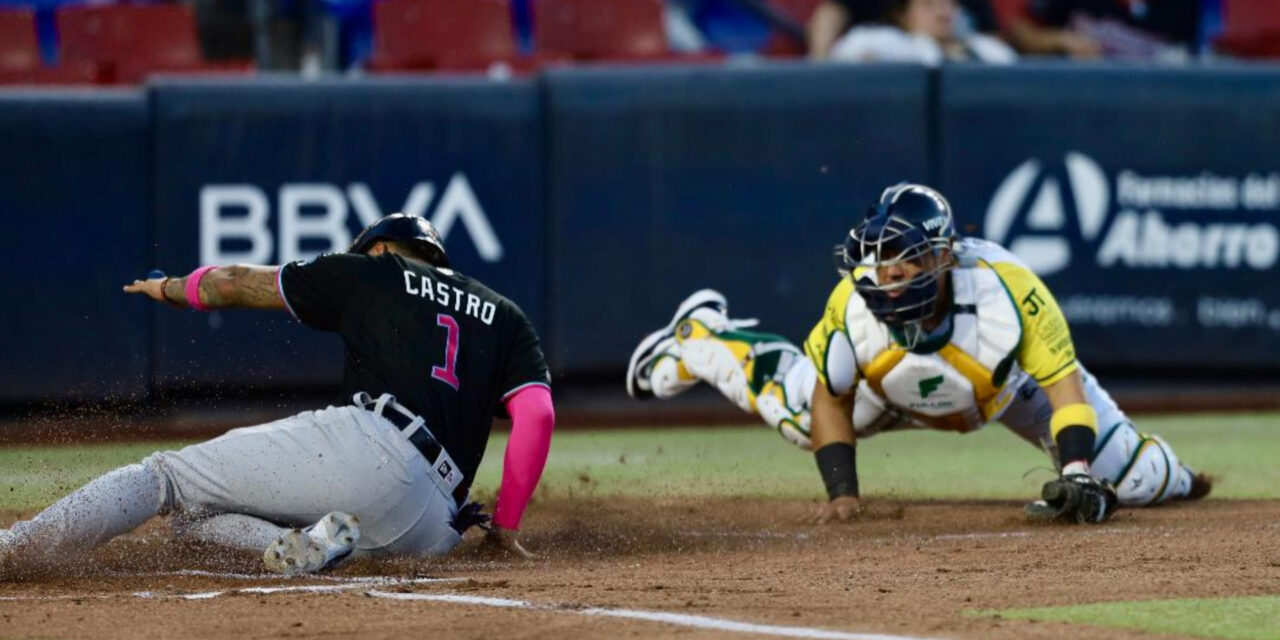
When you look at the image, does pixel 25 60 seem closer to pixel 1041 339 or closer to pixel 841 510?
pixel 841 510

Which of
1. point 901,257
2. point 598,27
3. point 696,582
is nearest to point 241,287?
point 696,582

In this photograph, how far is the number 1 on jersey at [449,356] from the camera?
19.8ft

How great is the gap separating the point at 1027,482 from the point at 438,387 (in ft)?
12.3

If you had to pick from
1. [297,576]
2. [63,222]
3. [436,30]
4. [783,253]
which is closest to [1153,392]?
[783,253]

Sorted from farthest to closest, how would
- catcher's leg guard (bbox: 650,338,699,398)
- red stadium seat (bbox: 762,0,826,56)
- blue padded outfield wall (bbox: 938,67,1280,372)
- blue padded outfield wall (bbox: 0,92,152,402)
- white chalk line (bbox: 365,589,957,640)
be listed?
red stadium seat (bbox: 762,0,826,56) < blue padded outfield wall (bbox: 938,67,1280,372) < blue padded outfield wall (bbox: 0,92,152,402) < catcher's leg guard (bbox: 650,338,699,398) < white chalk line (bbox: 365,589,957,640)

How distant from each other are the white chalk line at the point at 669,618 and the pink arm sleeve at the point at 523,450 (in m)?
0.86

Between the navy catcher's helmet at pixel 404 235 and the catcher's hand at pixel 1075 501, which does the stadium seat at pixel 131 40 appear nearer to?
the navy catcher's helmet at pixel 404 235

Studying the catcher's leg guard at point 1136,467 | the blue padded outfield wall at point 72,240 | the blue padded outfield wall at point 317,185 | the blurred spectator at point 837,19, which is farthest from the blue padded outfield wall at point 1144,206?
the blue padded outfield wall at point 72,240

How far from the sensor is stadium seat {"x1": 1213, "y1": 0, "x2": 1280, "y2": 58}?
14.3 m

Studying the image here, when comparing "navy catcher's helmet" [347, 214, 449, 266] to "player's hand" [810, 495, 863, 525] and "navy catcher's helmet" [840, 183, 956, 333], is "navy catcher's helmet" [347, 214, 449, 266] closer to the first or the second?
"navy catcher's helmet" [840, 183, 956, 333]

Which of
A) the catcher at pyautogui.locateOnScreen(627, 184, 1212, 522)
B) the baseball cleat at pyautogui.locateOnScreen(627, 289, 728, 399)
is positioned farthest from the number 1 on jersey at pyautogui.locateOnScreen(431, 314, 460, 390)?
the baseball cleat at pyautogui.locateOnScreen(627, 289, 728, 399)

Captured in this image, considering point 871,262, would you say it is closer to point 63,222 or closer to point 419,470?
point 419,470

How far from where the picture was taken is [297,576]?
572 centimetres

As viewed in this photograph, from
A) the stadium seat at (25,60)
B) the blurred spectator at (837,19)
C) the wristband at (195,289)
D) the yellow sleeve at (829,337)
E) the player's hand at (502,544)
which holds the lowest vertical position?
the player's hand at (502,544)
